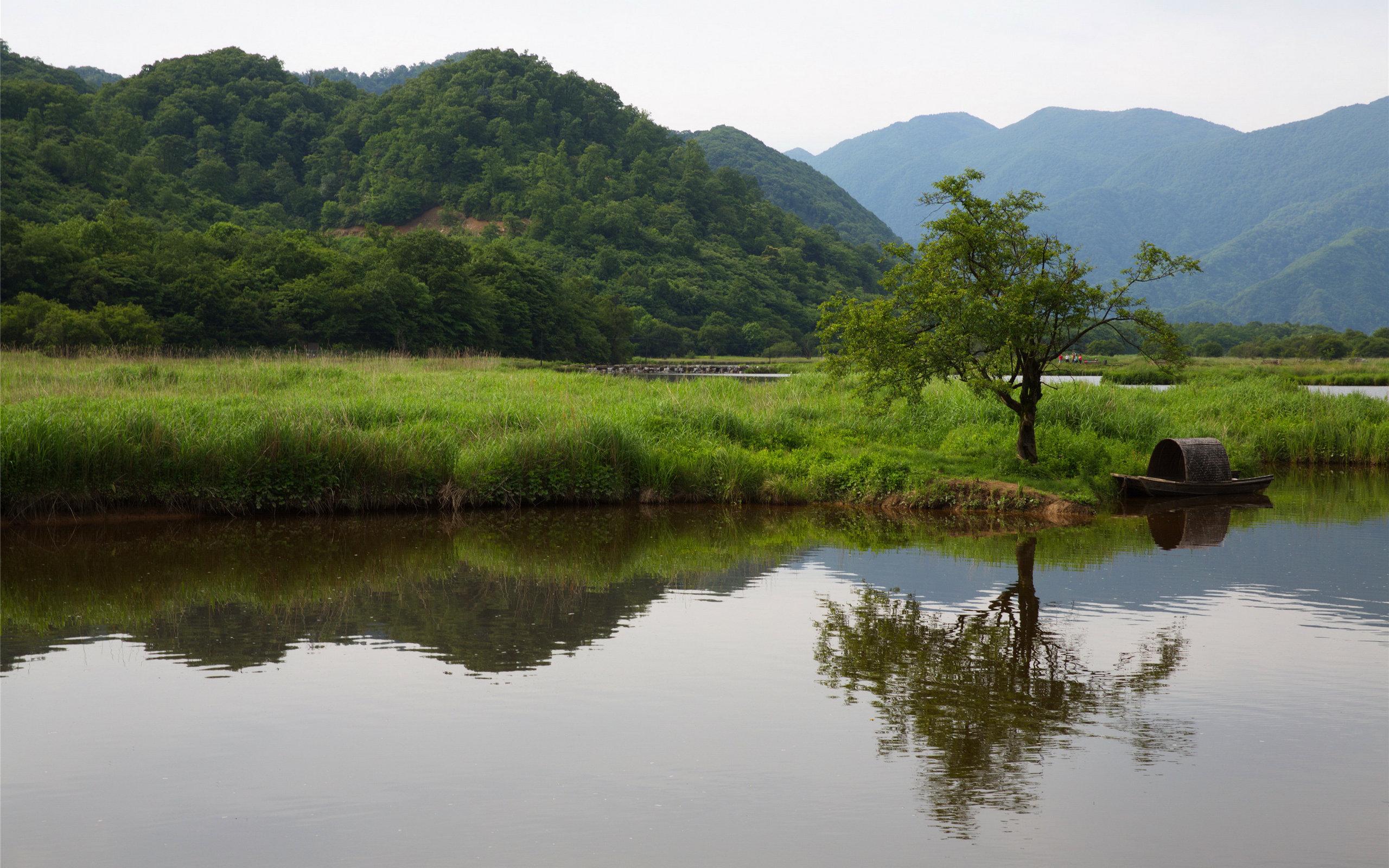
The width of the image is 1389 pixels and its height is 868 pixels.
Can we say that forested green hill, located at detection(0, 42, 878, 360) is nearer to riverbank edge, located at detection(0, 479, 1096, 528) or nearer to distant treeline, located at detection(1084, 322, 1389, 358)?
riverbank edge, located at detection(0, 479, 1096, 528)

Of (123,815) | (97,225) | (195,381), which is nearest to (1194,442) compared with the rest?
(123,815)

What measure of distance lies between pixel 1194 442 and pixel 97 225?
58.4m

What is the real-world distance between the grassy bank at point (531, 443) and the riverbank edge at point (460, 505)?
0.05m

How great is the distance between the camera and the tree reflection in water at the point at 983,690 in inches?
290

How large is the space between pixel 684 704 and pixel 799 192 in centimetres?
18141

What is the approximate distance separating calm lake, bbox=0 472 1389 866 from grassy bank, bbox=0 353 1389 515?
167 cm

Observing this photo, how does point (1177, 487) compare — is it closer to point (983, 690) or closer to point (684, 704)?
point (983, 690)

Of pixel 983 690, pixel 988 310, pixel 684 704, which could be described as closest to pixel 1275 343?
pixel 988 310

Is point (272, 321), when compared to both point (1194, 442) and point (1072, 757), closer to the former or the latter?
point (1194, 442)

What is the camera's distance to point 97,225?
2323 inches

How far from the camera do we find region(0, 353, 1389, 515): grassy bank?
17.1 meters

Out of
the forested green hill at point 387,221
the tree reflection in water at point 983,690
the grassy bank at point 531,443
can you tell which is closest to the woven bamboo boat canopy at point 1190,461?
the grassy bank at point 531,443

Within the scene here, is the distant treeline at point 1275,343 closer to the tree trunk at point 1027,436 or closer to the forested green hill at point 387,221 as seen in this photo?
the forested green hill at point 387,221

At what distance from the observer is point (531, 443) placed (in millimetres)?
19578
